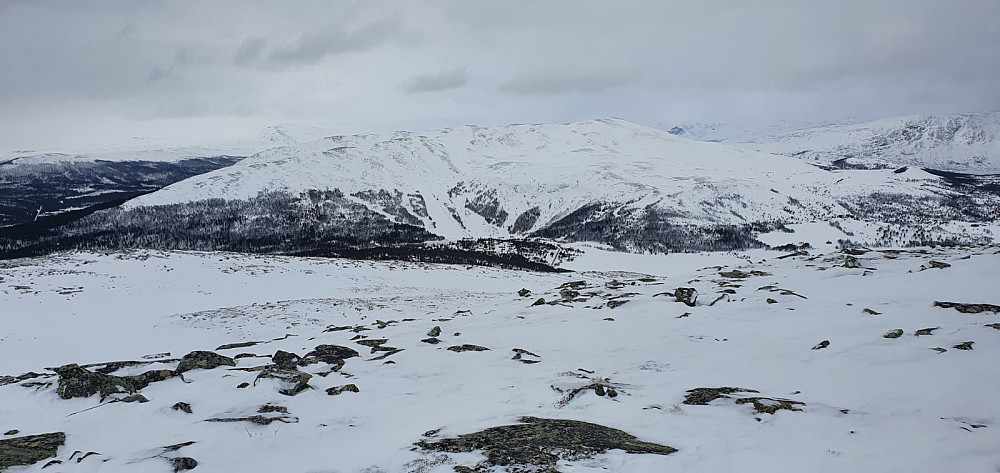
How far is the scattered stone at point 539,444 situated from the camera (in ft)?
30.1

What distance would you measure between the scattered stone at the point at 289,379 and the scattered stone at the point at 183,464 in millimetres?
4701

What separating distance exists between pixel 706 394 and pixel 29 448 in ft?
54.7

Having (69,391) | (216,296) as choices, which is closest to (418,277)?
(216,296)

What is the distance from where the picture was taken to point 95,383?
15.2 m

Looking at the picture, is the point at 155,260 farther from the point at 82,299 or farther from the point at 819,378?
the point at 819,378

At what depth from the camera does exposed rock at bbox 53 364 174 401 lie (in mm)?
14891

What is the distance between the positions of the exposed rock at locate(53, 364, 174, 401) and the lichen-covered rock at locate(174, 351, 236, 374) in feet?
4.16

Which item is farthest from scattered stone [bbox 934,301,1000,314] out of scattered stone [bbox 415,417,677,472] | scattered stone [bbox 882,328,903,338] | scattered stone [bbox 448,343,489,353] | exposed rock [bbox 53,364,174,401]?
exposed rock [bbox 53,364,174,401]

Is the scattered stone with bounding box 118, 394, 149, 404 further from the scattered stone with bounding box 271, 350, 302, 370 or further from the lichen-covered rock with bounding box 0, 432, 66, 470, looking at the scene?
the scattered stone with bounding box 271, 350, 302, 370

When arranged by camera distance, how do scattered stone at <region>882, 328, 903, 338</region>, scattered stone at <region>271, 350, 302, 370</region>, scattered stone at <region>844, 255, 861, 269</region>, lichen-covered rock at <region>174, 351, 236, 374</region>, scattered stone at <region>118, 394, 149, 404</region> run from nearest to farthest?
1. scattered stone at <region>118, 394, 149, 404</region>
2. lichen-covered rock at <region>174, 351, 236, 374</region>
3. scattered stone at <region>882, 328, 903, 338</region>
4. scattered stone at <region>271, 350, 302, 370</region>
5. scattered stone at <region>844, 255, 861, 269</region>

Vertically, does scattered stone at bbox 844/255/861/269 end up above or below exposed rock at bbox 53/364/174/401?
above

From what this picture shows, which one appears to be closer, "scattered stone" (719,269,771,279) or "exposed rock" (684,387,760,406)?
"exposed rock" (684,387,760,406)

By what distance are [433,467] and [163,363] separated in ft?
48.9

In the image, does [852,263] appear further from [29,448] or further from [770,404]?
[29,448]
